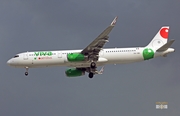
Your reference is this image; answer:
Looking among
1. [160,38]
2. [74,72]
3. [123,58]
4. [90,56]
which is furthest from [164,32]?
[74,72]

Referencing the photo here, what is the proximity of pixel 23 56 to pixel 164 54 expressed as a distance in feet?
64.7

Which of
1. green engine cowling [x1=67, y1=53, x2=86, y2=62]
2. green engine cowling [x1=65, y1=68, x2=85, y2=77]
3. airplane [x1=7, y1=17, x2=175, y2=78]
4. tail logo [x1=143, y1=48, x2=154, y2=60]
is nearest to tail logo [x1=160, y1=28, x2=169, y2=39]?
airplane [x1=7, y1=17, x2=175, y2=78]

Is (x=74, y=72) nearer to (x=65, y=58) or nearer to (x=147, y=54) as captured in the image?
(x=65, y=58)

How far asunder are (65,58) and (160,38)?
1500cm

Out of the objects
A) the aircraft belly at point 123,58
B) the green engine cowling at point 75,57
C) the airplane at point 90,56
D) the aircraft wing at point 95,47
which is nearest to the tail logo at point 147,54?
the airplane at point 90,56

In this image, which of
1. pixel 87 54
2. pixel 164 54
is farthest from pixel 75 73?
pixel 164 54

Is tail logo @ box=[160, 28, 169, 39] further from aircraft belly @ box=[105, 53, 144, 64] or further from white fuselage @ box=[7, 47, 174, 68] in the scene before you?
aircraft belly @ box=[105, 53, 144, 64]

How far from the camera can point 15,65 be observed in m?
58.1

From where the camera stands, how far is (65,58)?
56938 mm

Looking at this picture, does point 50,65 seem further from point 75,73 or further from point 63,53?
point 75,73

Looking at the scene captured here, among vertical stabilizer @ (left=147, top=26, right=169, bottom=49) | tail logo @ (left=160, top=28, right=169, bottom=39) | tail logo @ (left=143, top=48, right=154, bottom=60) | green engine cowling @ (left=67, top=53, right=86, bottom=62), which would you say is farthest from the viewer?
tail logo @ (left=160, top=28, right=169, bottom=39)

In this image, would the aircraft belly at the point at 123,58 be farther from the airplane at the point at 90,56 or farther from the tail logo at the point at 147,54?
the tail logo at the point at 147,54

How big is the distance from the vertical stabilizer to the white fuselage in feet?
8.97

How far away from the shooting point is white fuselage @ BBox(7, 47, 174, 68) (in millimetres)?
57125
